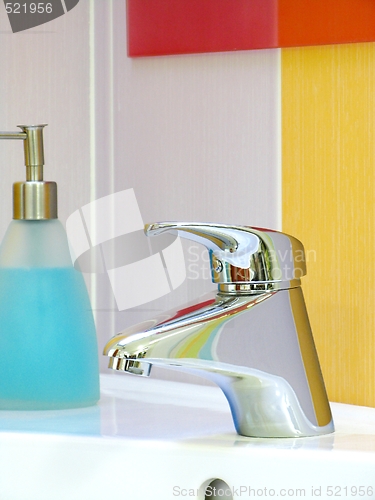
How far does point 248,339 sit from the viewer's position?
1.64ft

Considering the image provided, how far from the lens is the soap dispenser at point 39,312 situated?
0.60 meters

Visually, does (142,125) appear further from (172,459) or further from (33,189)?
(172,459)

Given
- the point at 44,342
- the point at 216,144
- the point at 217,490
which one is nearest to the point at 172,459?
the point at 217,490

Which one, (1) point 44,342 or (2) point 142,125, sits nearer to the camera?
(1) point 44,342

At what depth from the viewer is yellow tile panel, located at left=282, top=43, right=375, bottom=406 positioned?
580 mm

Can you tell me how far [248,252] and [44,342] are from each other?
186mm

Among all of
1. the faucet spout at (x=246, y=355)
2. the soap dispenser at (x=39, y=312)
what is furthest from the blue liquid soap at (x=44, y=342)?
the faucet spout at (x=246, y=355)

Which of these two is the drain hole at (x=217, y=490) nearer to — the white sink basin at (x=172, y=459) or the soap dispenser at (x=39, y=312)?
the white sink basin at (x=172, y=459)

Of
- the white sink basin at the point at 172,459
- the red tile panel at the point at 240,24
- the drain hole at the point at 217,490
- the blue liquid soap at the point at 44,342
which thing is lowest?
the drain hole at the point at 217,490

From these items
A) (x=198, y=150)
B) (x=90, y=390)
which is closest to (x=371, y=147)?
(x=198, y=150)

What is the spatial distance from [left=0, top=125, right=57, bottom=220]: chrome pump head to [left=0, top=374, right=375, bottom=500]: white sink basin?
0.15 metres

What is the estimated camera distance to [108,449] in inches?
19.3

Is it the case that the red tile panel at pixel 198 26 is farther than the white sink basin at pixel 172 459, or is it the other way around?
the red tile panel at pixel 198 26

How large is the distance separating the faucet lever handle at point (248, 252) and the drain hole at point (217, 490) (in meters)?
0.12
